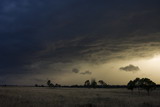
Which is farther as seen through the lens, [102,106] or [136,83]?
[136,83]

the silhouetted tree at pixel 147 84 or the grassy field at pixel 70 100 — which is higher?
the silhouetted tree at pixel 147 84

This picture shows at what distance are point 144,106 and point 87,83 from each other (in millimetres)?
138833

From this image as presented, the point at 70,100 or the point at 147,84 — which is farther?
the point at 147,84


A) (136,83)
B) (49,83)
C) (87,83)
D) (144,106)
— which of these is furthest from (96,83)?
(144,106)

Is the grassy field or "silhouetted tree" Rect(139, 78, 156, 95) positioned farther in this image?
"silhouetted tree" Rect(139, 78, 156, 95)

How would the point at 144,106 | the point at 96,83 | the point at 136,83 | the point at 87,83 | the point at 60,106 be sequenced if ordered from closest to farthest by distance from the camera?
the point at 60,106
the point at 144,106
the point at 136,83
the point at 96,83
the point at 87,83

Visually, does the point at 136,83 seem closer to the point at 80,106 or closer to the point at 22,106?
the point at 80,106

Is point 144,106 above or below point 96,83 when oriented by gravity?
below

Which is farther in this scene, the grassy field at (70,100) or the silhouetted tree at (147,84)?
the silhouetted tree at (147,84)

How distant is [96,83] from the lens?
151625mm

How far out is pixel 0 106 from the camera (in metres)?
20.3

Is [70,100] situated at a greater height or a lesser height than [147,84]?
lesser

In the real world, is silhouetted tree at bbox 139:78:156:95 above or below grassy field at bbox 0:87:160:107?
above

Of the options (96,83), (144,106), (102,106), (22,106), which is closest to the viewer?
(22,106)
